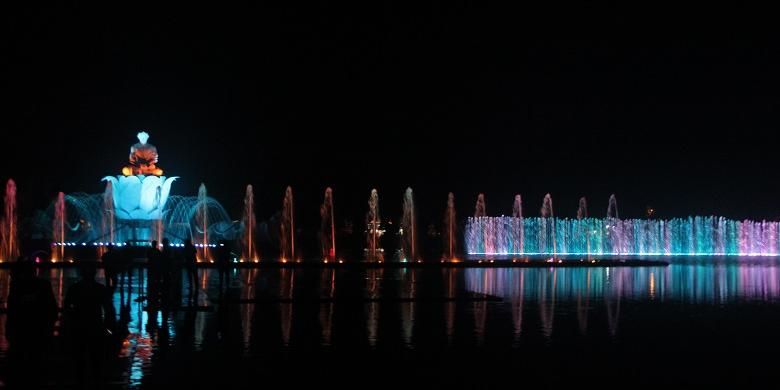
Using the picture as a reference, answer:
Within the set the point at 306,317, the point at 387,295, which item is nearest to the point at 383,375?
the point at 306,317

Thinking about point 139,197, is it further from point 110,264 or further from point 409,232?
point 110,264

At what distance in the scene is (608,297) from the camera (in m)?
24.3

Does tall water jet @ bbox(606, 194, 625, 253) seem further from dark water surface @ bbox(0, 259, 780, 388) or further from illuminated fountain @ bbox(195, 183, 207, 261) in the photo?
dark water surface @ bbox(0, 259, 780, 388)

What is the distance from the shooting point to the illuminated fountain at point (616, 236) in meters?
72.5

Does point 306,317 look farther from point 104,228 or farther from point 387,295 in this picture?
point 104,228

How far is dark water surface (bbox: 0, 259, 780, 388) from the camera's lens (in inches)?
465

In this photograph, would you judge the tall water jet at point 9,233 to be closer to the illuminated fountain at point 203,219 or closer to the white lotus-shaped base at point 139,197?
the white lotus-shaped base at point 139,197

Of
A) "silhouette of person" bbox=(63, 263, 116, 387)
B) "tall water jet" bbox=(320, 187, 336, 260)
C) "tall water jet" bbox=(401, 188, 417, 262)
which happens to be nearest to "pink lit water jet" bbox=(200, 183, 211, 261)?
"tall water jet" bbox=(320, 187, 336, 260)

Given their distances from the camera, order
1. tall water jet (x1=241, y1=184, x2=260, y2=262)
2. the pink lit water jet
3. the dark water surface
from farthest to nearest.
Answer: the pink lit water jet, tall water jet (x1=241, y1=184, x2=260, y2=262), the dark water surface

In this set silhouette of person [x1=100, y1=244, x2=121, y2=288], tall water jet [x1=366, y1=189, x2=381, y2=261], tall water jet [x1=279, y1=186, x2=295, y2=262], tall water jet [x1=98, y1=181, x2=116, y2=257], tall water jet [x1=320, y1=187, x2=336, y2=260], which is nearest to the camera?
silhouette of person [x1=100, y1=244, x2=121, y2=288]

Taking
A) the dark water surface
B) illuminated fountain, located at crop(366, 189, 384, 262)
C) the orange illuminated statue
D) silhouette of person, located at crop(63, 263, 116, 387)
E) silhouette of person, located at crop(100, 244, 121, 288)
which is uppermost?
A: the orange illuminated statue

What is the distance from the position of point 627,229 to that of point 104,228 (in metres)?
43.1

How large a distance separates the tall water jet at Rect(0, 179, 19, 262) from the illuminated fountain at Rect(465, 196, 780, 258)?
3011 centimetres

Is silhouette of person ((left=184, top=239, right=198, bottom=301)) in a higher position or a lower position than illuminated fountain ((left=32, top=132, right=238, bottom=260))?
lower
